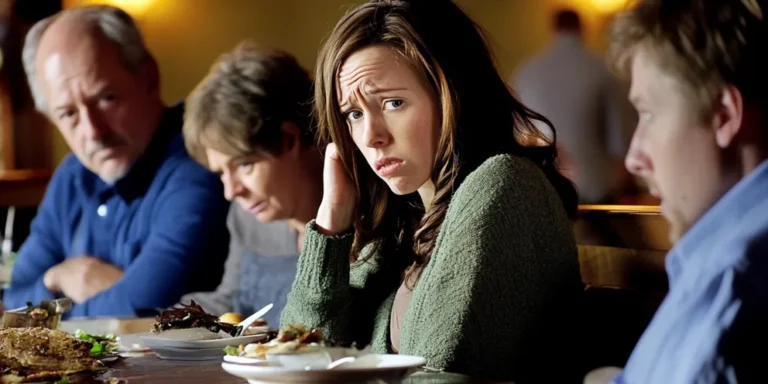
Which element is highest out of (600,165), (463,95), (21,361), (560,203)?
(463,95)

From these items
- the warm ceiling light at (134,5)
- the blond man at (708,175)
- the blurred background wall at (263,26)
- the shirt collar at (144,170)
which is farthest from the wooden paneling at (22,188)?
the blond man at (708,175)

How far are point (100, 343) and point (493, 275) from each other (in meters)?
0.70

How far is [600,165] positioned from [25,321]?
4.15m

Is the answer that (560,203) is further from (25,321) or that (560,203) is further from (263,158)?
(263,158)

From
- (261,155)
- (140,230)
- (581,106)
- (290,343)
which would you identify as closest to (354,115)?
(290,343)

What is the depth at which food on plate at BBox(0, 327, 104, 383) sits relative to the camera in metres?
1.49

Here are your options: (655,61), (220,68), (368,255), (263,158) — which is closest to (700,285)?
(655,61)

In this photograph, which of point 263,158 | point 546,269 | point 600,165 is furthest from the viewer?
point 600,165

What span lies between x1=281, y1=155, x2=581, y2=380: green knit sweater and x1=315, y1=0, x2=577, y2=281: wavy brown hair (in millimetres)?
138

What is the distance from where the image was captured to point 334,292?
197 centimetres

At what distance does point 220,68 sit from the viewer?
2.99 meters

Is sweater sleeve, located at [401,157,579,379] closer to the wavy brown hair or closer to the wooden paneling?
the wavy brown hair

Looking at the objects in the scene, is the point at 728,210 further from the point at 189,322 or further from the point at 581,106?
the point at 581,106

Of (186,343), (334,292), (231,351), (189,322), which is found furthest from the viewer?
(334,292)
